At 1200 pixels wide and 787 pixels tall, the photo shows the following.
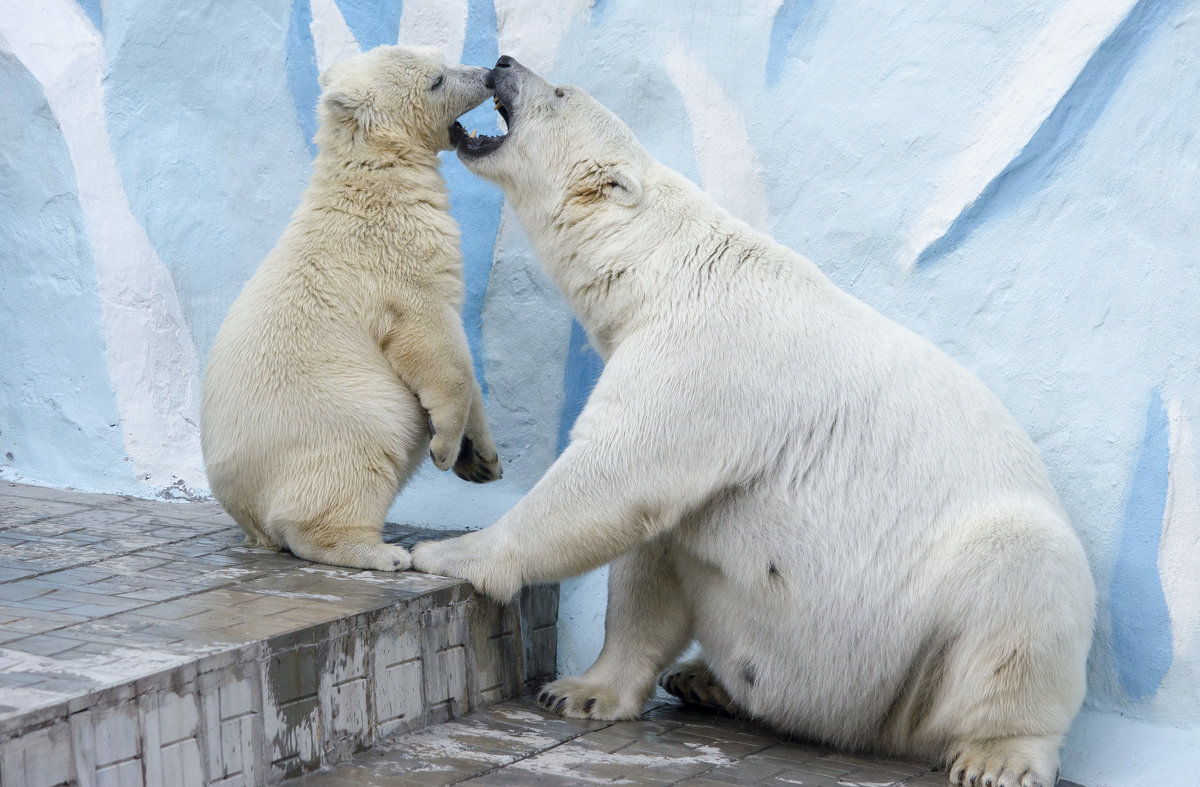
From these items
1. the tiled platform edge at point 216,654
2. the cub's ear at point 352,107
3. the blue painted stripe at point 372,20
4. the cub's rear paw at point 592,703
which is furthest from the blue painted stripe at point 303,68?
the cub's rear paw at point 592,703

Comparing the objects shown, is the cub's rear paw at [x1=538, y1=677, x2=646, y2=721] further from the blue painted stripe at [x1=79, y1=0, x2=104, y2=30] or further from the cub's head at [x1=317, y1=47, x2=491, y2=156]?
the blue painted stripe at [x1=79, y1=0, x2=104, y2=30]

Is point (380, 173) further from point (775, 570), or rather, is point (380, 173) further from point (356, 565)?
point (775, 570)

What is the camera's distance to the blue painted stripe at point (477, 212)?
406 cm

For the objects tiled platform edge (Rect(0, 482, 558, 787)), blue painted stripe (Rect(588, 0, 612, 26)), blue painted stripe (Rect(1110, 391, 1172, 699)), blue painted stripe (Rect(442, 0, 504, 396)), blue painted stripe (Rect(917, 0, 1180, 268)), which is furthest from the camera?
blue painted stripe (Rect(442, 0, 504, 396))

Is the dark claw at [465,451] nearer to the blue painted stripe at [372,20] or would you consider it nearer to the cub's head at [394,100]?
the cub's head at [394,100]

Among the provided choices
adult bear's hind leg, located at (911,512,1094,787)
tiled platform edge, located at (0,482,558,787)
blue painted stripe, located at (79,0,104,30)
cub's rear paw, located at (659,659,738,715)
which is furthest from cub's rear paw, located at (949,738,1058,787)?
blue painted stripe, located at (79,0,104,30)

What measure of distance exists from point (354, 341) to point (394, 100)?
70 cm

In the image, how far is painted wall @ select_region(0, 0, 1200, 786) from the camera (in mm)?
3047

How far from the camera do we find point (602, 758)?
108 inches

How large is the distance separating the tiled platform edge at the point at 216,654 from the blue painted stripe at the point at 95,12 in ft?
6.90

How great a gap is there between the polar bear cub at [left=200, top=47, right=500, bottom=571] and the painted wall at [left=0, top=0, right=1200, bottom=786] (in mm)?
733

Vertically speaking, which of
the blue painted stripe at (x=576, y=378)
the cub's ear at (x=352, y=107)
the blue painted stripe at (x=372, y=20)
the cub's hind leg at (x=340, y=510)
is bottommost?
the cub's hind leg at (x=340, y=510)

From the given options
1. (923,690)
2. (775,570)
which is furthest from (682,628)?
(923,690)

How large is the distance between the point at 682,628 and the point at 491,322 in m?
1.42
